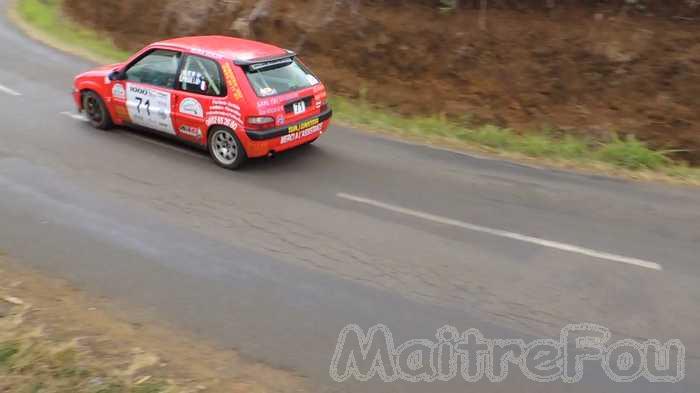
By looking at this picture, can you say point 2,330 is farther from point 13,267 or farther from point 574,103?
point 574,103

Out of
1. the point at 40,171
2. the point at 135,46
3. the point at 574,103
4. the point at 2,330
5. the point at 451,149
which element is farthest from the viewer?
the point at 135,46

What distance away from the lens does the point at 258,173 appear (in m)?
9.30

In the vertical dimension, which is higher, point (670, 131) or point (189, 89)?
point (189, 89)

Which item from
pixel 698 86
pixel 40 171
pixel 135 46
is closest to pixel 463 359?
pixel 40 171

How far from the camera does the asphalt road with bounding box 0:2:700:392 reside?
588 centimetres

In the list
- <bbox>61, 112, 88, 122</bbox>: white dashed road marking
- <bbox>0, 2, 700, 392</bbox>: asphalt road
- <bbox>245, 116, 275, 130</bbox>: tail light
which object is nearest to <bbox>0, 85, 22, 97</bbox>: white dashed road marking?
<bbox>61, 112, 88, 122</bbox>: white dashed road marking

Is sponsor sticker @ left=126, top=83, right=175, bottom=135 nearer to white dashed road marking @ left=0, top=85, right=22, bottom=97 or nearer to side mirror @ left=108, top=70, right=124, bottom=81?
side mirror @ left=108, top=70, right=124, bottom=81

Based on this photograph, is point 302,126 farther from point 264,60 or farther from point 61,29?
point 61,29

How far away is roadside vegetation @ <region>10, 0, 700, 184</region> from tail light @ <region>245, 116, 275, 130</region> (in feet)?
10.8

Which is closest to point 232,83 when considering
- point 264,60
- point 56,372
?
point 264,60

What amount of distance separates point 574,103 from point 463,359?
31.4ft

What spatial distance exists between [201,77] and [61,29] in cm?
1322

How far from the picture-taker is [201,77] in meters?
9.20

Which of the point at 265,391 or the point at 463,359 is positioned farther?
the point at 463,359
